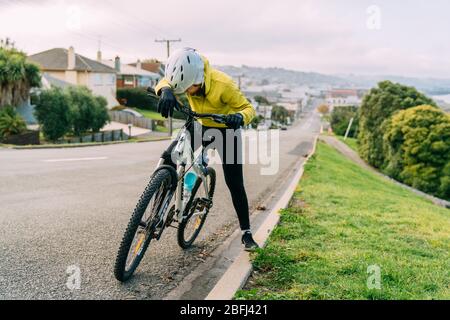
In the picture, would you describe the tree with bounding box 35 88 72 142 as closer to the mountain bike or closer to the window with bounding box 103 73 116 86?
the window with bounding box 103 73 116 86

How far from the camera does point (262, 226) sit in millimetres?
5738

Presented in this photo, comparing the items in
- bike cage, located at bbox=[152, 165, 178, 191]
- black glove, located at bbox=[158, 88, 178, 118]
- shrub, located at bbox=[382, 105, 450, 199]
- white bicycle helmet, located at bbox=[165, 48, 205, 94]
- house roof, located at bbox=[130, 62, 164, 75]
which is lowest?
shrub, located at bbox=[382, 105, 450, 199]

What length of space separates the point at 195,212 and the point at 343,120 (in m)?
102

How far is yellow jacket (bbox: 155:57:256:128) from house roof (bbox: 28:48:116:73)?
52.8m

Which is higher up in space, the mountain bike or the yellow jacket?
the yellow jacket

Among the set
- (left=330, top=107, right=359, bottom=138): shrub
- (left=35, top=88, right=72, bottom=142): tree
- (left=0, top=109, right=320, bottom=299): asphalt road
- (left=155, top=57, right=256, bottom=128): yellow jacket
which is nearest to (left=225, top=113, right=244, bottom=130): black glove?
(left=155, top=57, right=256, bottom=128): yellow jacket

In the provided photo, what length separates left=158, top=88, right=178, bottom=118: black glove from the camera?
12.2 feet

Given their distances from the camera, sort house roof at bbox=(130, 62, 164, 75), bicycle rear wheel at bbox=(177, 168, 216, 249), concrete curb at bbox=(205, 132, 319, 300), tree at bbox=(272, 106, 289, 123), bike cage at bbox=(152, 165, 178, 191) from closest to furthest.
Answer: concrete curb at bbox=(205, 132, 319, 300), bike cage at bbox=(152, 165, 178, 191), bicycle rear wheel at bbox=(177, 168, 216, 249), house roof at bbox=(130, 62, 164, 75), tree at bbox=(272, 106, 289, 123)

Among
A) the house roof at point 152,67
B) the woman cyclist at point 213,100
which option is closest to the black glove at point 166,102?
the woman cyclist at point 213,100

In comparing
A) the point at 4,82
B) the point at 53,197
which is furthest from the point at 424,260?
the point at 4,82

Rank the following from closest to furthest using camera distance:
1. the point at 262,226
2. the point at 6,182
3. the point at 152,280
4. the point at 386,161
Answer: the point at 152,280 → the point at 262,226 → the point at 6,182 → the point at 386,161

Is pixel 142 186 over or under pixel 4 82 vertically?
under
